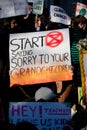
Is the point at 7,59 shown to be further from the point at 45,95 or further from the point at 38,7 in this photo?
the point at 45,95

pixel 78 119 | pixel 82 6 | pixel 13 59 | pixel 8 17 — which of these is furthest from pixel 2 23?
pixel 78 119

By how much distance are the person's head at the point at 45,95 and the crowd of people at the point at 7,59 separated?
0.32 m

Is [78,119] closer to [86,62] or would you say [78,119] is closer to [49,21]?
[86,62]

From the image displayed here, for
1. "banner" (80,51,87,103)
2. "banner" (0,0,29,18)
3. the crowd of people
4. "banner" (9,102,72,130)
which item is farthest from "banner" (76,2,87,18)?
"banner" (9,102,72,130)

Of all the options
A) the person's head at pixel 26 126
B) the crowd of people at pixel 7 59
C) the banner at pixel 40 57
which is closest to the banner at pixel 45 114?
the crowd of people at pixel 7 59

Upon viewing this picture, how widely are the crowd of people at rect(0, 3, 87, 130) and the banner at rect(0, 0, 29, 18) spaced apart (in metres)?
0.17

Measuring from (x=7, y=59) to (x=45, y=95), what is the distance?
44.1 inches

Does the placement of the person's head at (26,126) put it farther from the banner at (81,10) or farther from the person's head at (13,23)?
the banner at (81,10)

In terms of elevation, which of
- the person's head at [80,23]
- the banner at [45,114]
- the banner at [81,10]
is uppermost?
the banner at [81,10]

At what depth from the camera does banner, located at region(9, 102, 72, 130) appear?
20.9 feet

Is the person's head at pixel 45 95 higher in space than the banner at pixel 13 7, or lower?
lower

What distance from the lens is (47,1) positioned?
1098cm

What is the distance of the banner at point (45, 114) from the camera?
6363 mm

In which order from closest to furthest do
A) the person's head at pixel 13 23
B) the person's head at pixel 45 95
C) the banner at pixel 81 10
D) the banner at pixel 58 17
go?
1. the person's head at pixel 45 95
2. the person's head at pixel 13 23
3. the banner at pixel 58 17
4. the banner at pixel 81 10
